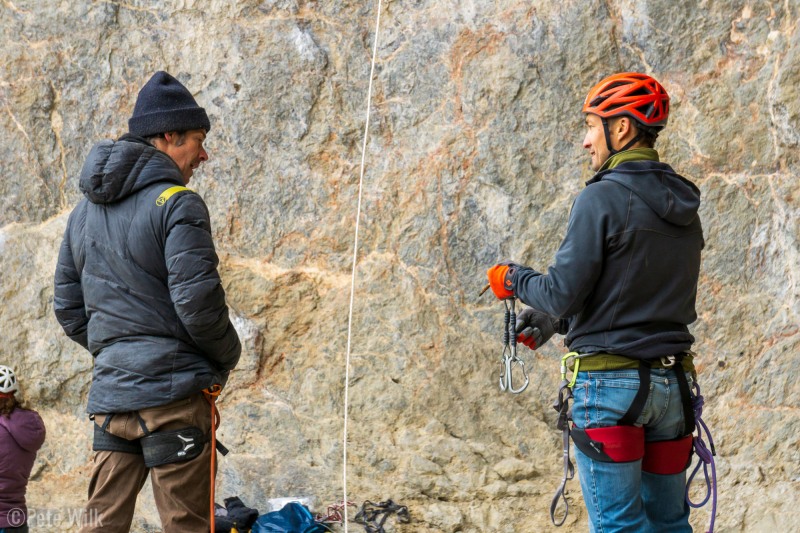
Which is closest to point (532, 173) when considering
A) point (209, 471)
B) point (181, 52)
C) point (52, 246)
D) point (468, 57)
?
point (468, 57)

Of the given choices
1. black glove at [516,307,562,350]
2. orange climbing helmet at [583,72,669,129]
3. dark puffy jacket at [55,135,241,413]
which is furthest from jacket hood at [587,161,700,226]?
dark puffy jacket at [55,135,241,413]

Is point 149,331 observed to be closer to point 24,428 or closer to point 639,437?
point 24,428

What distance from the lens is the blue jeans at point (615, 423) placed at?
2.48 meters

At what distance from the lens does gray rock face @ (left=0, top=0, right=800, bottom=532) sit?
165 inches

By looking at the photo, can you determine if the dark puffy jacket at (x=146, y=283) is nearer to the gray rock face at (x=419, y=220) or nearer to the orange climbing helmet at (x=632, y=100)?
the orange climbing helmet at (x=632, y=100)

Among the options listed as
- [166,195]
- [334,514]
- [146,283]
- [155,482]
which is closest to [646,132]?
[166,195]

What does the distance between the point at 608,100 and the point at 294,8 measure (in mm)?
2468

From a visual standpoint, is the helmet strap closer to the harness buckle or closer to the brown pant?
the harness buckle

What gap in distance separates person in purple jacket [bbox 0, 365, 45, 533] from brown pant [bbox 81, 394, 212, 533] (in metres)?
1.07

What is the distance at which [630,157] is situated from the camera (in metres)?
2.55

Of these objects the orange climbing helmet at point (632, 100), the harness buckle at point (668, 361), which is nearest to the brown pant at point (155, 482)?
the harness buckle at point (668, 361)

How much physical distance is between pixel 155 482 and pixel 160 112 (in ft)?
3.98

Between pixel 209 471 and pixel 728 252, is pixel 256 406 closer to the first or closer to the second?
pixel 209 471

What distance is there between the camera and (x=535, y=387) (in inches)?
171
